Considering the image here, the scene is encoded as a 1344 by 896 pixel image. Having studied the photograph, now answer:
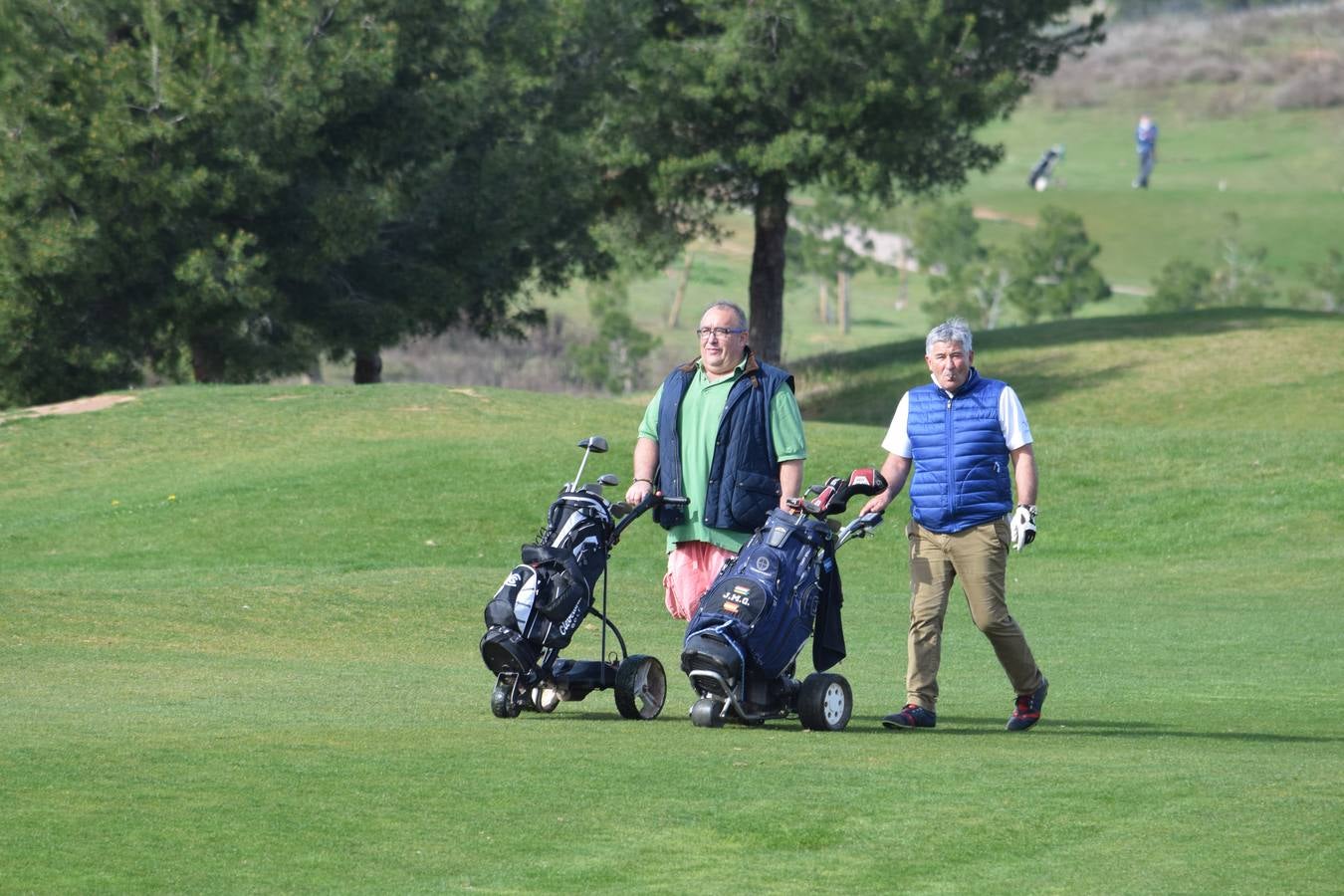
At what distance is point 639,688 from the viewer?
10430 millimetres

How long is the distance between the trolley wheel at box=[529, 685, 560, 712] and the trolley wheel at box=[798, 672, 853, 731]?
4.30 ft

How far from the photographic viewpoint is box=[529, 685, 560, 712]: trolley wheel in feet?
34.5

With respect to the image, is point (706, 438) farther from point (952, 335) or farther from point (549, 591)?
point (952, 335)

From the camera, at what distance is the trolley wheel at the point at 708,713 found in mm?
9969

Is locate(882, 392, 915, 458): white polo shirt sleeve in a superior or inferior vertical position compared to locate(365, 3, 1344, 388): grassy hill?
A: inferior

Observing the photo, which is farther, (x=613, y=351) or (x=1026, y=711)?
(x=613, y=351)

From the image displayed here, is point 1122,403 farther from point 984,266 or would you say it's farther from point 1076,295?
point 984,266

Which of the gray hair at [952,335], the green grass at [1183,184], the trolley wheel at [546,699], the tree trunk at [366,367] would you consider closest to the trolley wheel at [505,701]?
the trolley wheel at [546,699]

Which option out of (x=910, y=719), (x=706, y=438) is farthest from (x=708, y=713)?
(x=706, y=438)

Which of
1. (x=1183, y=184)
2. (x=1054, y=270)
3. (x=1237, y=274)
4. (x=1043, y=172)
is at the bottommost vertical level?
(x=1054, y=270)

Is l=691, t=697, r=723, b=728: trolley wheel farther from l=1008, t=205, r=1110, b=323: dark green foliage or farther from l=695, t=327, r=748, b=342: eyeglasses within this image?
l=1008, t=205, r=1110, b=323: dark green foliage

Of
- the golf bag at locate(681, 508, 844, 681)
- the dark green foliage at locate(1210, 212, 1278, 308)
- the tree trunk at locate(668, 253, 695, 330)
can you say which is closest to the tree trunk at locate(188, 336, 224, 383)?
the golf bag at locate(681, 508, 844, 681)

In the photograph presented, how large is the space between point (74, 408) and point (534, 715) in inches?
865

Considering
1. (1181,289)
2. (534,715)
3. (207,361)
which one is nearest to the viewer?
(534,715)
